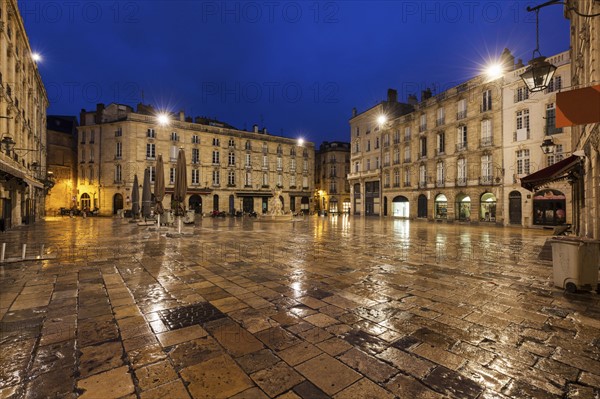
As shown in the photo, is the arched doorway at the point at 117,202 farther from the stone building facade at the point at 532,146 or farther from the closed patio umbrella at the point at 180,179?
the stone building facade at the point at 532,146

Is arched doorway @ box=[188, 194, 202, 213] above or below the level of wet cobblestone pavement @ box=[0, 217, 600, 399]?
above

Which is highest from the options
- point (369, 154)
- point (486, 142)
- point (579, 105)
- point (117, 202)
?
point (369, 154)

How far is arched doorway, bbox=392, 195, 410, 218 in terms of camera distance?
114 ft

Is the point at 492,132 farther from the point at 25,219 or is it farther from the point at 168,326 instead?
the point at 25,219

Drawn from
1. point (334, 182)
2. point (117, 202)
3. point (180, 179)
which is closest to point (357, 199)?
point (334, 182)

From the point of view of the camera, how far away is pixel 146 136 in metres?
36.8

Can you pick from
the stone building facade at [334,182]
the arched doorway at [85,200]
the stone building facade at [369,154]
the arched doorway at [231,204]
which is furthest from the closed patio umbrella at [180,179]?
the stone building facade at [334,182]

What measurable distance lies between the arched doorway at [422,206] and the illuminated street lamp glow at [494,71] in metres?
12.6

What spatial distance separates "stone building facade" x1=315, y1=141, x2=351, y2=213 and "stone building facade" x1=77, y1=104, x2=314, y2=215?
3.78m

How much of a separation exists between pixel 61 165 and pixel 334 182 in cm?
4031

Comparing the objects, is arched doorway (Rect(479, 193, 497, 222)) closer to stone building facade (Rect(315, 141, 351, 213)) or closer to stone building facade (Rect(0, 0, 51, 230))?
stone building facade (Rect(315, 141, 351, 213))

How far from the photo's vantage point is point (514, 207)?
76.8ft

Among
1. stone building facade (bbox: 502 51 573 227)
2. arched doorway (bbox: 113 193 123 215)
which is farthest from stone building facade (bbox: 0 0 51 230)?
stone building facade (bbox: 502 51 573 227)

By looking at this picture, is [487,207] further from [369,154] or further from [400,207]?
[369,154]
